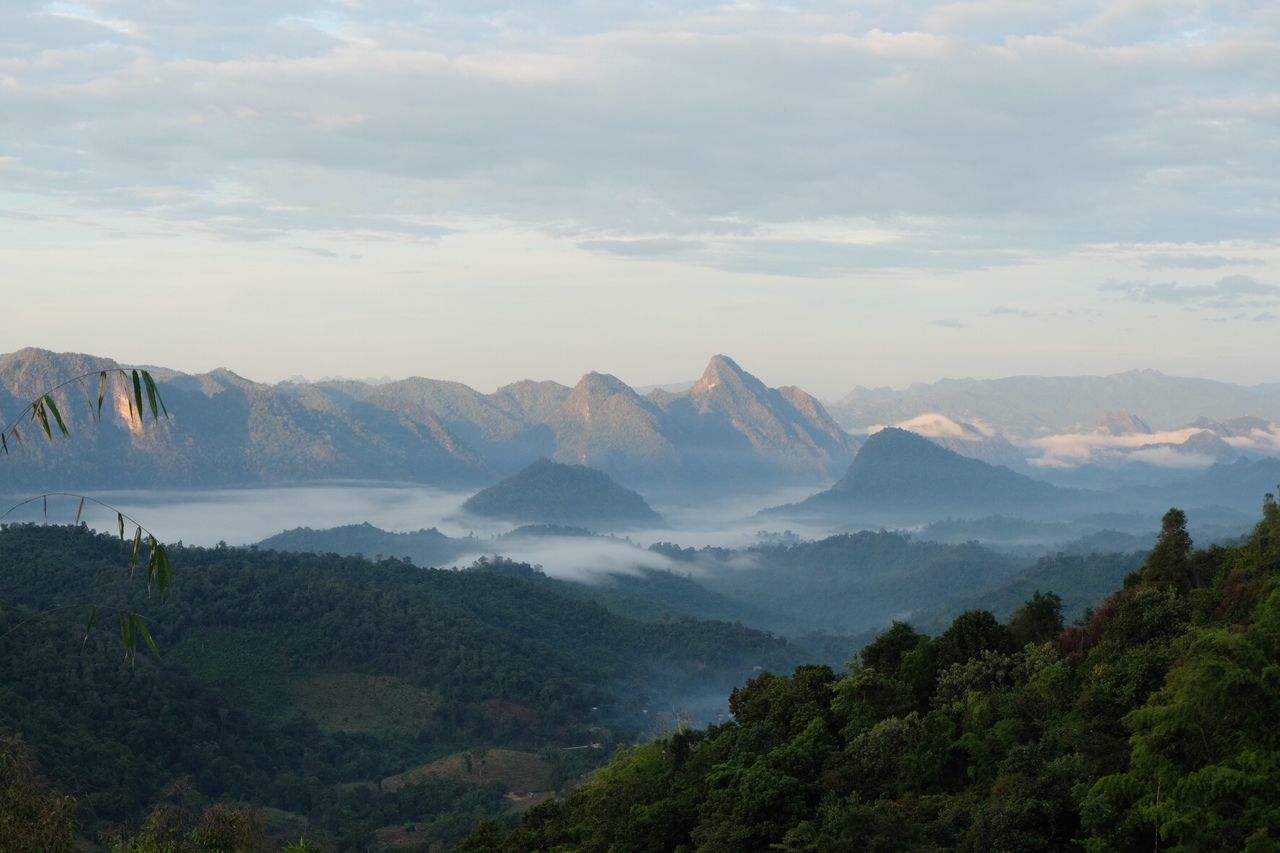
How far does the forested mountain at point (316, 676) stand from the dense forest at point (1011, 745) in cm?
4103

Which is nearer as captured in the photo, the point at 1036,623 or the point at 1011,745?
the point at 1011,745

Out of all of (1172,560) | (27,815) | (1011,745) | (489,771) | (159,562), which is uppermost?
(159,562)

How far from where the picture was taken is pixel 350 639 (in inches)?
5153

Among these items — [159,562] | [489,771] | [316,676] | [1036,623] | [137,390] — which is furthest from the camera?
[316,676]

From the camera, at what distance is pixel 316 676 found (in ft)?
411

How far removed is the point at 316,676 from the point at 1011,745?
97584 mm

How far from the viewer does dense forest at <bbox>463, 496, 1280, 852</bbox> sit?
106 feet

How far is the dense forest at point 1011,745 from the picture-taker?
32.3 meters

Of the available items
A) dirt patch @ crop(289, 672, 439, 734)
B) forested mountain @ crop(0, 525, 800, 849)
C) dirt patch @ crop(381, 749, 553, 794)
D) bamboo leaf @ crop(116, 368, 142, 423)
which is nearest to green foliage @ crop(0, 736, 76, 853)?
bamboo leaf @ crop(116, 368, 142, 423)

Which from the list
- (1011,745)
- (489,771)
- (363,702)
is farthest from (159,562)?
(363,702)

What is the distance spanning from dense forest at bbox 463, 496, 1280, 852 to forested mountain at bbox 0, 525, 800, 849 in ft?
135

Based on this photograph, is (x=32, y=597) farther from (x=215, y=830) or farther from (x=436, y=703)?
(x=215, y=830)

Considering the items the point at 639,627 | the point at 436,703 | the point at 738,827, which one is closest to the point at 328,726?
the point at 436,703

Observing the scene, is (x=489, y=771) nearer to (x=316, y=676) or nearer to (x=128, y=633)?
(x=316, y=676)
